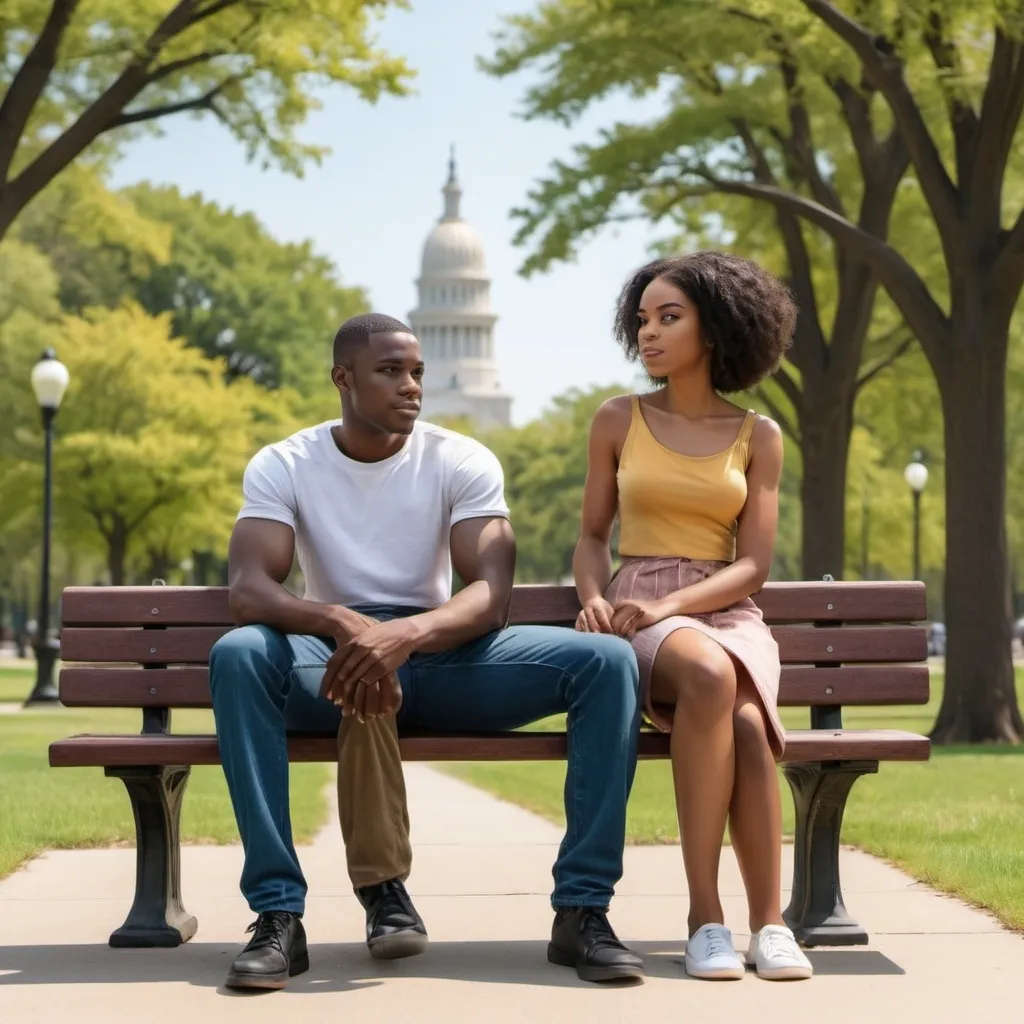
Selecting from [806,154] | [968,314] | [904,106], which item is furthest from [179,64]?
[806,154]

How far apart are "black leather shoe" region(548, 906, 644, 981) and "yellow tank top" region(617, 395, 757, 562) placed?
3.38ft

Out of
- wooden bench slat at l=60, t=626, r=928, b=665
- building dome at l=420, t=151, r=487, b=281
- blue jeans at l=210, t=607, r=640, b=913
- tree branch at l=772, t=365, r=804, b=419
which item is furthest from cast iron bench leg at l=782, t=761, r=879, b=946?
building dome at l=420, t=151, r=487, b=281

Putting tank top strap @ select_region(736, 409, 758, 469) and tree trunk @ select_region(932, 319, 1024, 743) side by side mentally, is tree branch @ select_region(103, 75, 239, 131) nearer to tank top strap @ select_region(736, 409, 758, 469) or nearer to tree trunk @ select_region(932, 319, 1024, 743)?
tree trunk @ select_region(932, 319, 1024, 743)

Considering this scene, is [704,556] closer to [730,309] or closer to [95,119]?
[730,309]

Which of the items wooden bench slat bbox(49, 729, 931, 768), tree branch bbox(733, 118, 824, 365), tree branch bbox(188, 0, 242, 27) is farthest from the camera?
tree branch bbox(733, 118, 824, 365)

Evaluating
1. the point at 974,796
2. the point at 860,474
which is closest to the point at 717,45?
the point at 974,796

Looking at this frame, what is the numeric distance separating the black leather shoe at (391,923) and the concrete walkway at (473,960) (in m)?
0.06

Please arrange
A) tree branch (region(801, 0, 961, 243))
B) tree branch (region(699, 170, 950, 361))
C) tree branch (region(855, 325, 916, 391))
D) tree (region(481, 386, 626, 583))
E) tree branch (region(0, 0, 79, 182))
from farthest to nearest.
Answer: tree (region(481, 386, 626, 583)), tree branch (region(855, 325, 916, 391)), tree branch (region(0, 0, 79, 182)), tree branch (region(699, 170, 950, 361)), tree branch (region(801, 0, 961, 243))

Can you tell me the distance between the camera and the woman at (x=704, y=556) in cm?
483

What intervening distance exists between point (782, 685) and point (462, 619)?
1172mm

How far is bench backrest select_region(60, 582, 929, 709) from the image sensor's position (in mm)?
5602

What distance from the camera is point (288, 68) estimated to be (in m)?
16.9

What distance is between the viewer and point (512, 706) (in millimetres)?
5066

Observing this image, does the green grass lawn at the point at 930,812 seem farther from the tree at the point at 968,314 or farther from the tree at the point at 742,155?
the tree at the point at 742,155
